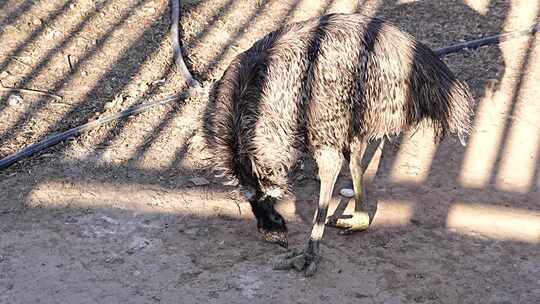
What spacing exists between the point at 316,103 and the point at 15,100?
9.27 ft

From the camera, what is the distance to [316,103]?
461cm

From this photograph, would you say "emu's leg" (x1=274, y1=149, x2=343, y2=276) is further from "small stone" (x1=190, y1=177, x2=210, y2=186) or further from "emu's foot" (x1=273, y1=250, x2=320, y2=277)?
"small stone" (x1=190, y1=177, x2=210, y2=186)

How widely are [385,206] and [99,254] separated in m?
1.84

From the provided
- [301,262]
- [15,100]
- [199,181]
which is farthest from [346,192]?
[15,100]

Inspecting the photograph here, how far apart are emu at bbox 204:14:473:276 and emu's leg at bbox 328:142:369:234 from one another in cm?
16

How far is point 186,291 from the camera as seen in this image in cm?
458

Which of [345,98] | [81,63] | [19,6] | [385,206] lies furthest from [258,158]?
[19,6]

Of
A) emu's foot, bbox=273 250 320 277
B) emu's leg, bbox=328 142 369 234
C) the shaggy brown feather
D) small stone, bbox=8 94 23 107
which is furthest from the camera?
small stone, bbox=8 94 23 107

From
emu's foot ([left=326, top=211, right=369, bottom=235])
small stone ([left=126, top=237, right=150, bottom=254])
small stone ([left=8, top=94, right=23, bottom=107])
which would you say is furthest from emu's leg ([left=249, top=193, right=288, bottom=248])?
small stone ([left=8, top=94, right=23, bottom=107])

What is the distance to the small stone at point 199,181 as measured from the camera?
5543 mm

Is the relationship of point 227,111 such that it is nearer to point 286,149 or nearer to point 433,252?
point 286,149

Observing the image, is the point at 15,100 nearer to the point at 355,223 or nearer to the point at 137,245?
the point at 137,245

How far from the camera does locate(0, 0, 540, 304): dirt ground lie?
4660mm

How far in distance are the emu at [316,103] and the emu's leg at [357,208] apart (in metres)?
0.16
